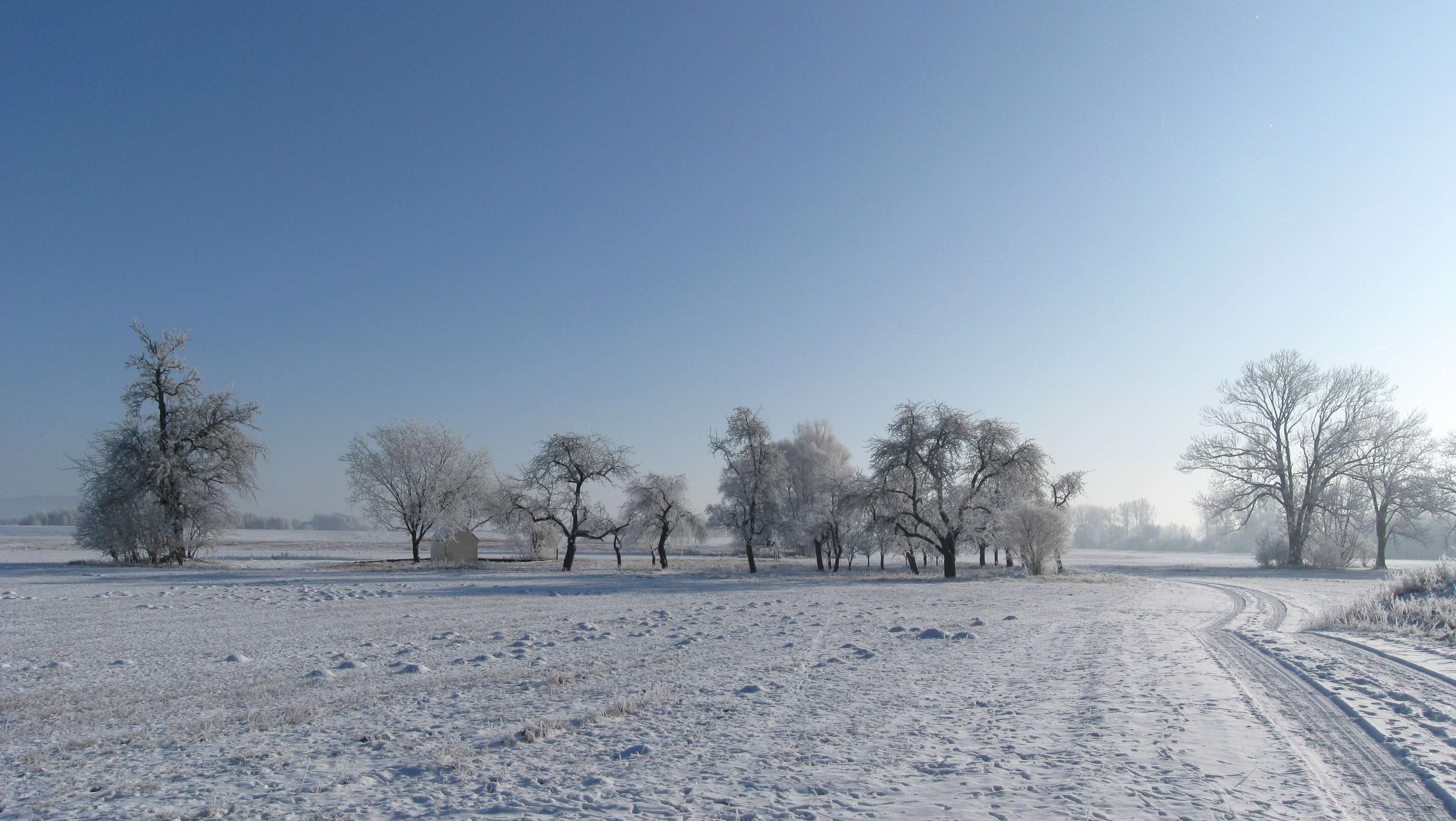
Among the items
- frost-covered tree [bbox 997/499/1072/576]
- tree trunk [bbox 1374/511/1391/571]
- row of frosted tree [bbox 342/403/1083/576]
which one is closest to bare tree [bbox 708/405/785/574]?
row of frosted tree [bbox 342/403/1083/576]

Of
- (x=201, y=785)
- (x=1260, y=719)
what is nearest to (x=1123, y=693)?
(x=1260, y=719)

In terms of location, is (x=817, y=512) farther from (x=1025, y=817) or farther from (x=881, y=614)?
(x=1025, y=817)

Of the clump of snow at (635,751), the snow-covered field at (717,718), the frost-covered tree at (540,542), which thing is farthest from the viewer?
the frost-covered tree at (540,542)

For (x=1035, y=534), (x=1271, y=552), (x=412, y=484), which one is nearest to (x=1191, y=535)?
(x=1271, y=552)

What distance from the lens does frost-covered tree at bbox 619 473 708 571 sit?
42.9 meters

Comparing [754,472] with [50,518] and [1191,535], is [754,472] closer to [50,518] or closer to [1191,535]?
[1191,535]

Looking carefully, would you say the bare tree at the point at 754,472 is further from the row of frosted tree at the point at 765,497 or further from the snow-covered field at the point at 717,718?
the snow-covered field at the point at 717,718

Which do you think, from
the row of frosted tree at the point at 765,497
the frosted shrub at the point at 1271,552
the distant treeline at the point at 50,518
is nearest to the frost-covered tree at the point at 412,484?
the row of frosted tree at the point at 765,497

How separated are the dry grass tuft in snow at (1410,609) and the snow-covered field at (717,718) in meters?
0.91

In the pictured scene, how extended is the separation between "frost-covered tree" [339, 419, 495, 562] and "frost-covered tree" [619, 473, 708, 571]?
1049 cm

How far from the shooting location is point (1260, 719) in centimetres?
657

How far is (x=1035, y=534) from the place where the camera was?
114 feet

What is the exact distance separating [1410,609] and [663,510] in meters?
34.6

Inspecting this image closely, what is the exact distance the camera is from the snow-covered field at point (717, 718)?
15.5 feet
